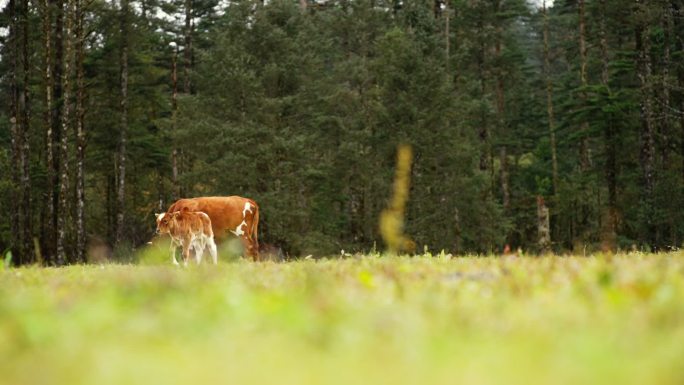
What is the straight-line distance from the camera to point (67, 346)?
368 cm

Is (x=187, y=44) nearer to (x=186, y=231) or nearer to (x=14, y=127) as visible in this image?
(x=14, y=127)

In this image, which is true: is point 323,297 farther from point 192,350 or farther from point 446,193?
point 446,193

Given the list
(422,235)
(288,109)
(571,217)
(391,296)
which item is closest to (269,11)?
(288,109)

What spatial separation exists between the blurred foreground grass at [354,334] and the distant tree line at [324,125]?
31.5m

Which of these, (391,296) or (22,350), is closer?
(22,350)

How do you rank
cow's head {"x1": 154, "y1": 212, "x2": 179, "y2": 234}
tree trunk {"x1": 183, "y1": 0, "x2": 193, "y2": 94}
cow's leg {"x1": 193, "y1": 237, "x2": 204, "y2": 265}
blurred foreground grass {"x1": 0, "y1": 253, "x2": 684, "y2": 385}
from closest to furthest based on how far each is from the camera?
blurred foreground grass {"x1": 0, "y1": 253, "x2": 684, "y2": 385} < cow's head {"x1": 154, "y1": 212, "x2": 179, "y2": 234} < cow's leg {"x1": 193, "y1": 237, "x2": 204, "y2": 265} < tree trunk {"x1": 183, "y1": 0, "x2": 193, "y2": 94}

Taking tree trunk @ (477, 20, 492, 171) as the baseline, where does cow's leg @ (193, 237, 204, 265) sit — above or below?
below

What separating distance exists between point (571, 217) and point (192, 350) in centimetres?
4840

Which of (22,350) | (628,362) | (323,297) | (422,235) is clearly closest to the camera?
(628,362)

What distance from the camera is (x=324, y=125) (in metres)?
47.3

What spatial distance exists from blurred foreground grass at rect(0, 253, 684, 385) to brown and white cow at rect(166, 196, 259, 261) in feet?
51.6

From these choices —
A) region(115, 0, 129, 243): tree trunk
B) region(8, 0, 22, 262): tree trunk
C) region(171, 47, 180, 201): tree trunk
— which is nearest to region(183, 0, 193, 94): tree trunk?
region(171, 47, 180, 201): tree trunk

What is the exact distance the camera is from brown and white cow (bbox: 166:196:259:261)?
860 inches

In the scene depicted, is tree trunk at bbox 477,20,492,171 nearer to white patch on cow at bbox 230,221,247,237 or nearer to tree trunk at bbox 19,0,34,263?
tree trunk at bbox 19,0,34,263
